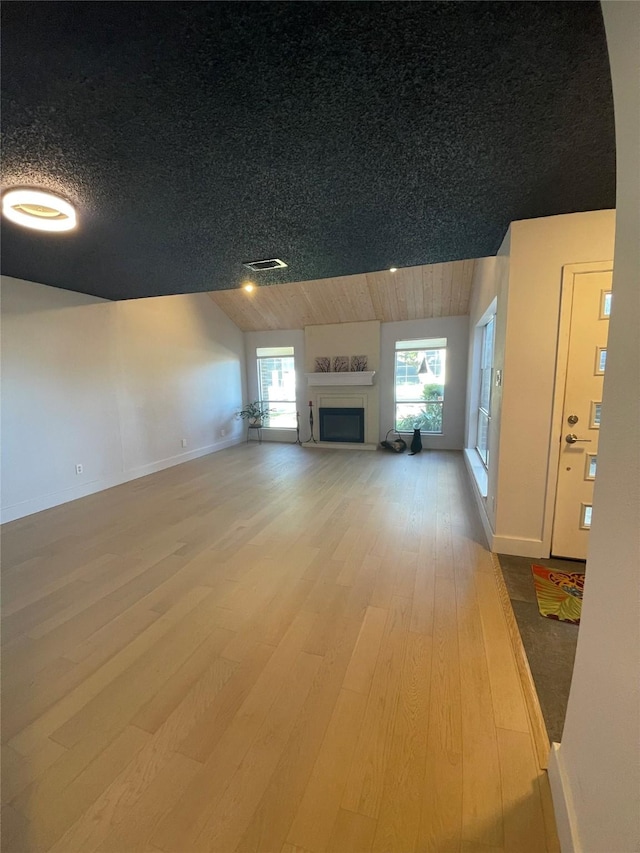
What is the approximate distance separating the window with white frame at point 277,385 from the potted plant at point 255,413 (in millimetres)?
84

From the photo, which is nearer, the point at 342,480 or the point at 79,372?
A: the point at 79,372

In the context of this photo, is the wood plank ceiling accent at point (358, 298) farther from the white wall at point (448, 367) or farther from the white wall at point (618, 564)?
the white wall at point (618, 564)

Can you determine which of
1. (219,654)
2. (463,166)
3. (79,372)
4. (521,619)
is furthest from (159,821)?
(79,372)

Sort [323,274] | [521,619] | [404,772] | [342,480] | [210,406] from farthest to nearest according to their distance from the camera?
1. [210,406]
2. [342,480]
3. [323,274]
4. [521,619]
5. [404,772]

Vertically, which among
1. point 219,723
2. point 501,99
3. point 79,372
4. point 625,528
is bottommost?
point 219,723

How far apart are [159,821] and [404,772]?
823 millimetres

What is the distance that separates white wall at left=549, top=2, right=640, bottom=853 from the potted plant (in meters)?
6.78

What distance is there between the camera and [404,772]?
115cm

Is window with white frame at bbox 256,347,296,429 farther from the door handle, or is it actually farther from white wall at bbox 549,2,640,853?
white wall at bbox 549,2,640,853

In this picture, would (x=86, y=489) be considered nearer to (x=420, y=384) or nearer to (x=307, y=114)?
(x=307, y=114)

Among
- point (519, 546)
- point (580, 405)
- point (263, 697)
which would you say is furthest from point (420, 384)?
point (263, 697)

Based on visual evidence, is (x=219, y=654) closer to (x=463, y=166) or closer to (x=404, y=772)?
(x=404, y=772)

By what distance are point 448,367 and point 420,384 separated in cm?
60

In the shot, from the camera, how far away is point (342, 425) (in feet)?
22.4
